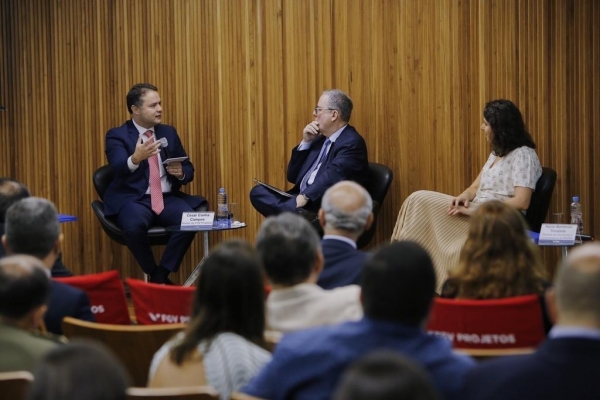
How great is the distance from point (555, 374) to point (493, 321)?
1.08m

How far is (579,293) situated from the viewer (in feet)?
6.55

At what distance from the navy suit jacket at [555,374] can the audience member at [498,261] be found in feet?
4.45

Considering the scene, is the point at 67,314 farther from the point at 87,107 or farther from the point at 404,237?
the point at 87,107

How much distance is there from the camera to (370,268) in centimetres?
225

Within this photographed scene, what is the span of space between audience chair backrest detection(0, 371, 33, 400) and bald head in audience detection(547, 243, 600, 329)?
1244 millimetres

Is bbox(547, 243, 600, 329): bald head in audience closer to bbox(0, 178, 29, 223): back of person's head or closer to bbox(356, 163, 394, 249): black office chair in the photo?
bbox(0, 178, 29, 223): back of person's head

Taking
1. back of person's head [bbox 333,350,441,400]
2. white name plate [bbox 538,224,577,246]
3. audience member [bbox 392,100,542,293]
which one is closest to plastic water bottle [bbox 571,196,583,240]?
audience member [bbox 392,100,542,293]

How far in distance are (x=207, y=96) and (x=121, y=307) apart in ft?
12.9

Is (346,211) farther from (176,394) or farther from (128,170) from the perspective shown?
(128,170)

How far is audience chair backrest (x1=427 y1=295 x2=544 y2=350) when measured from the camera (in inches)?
119

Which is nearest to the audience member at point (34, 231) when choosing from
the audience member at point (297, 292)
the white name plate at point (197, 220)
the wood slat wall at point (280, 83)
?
the audience member at point (297, 292)

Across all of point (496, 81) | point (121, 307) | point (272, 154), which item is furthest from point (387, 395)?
point (272, 154)

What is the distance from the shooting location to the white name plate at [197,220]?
20.4 ft

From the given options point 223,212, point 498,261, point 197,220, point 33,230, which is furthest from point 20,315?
point 223,212
